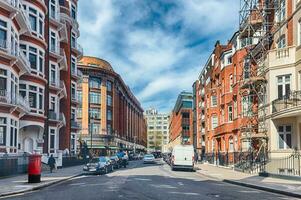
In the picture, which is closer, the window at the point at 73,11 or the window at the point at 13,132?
the window at the point at 13,132

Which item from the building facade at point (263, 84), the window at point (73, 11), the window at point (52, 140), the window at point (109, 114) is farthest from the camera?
the window at point (109, 114)

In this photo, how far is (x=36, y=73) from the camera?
4250 centimetres

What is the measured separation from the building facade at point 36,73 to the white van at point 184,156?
13.2 m

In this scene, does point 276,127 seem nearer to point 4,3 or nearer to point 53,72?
point 4,3

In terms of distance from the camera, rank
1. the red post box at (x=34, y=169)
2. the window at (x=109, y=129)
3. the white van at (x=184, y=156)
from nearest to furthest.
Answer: the red post box at (x=34, y=169) → the white van at (x=184, y=156) → the window at (x=109, y=129)

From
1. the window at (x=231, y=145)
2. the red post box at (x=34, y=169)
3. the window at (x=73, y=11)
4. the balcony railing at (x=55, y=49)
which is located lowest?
the red post box at (x=34, y=169)

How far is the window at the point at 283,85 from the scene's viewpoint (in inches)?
1234

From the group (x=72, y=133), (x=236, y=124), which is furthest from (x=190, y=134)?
(x=236, y=124)

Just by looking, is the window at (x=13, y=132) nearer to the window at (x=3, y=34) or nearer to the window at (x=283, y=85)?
the window at (x=3, y=34)

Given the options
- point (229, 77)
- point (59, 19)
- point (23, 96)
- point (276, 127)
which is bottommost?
point (276, 127)

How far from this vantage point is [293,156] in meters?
27.4

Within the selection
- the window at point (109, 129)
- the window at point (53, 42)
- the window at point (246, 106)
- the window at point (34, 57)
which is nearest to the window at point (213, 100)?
the window at point (246, 106)

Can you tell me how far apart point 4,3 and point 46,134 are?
17852 millimetres

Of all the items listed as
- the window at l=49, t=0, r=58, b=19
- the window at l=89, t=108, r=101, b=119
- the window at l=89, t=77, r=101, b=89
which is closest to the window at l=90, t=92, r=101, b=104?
the window at l=89, t=77, r=101, b=89
